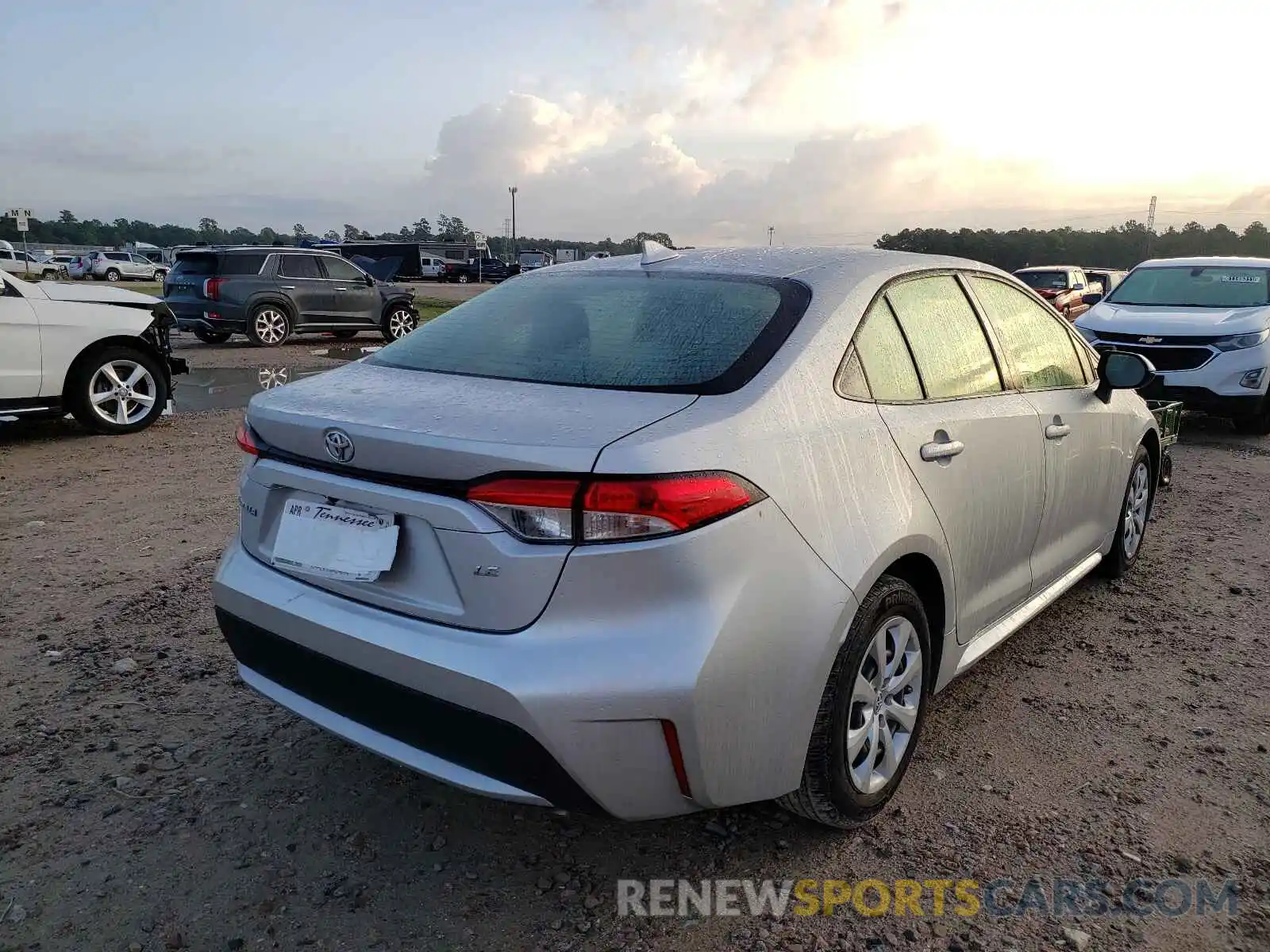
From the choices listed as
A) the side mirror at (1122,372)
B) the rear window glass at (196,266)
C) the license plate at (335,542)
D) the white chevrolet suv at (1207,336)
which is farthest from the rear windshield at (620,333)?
the rear window glass at (196,266)

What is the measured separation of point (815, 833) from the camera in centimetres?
267

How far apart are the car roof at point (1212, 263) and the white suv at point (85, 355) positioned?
9994mm

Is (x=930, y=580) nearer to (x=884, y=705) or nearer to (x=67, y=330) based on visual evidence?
(x=884, y=705)

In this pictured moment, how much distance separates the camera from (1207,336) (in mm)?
8727

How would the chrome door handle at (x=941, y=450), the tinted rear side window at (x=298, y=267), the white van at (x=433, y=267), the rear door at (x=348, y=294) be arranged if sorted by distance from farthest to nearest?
the white van at (x=433, y=267) → the rear door at (x=348, y=294) → the tinted rear side window at (x=298, y=267) → the chrome door handle at (x=941, y=450)

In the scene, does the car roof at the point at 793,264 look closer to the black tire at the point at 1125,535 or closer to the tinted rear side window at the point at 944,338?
the tinted rear side window at the point at 944,338

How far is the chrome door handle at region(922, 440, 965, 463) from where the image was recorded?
275cm

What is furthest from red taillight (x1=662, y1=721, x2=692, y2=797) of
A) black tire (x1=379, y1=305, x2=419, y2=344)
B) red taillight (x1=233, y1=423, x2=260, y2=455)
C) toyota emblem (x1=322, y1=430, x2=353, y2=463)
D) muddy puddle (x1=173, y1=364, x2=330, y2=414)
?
black tire (x1=379, y1=305, x2=419, y2=344)

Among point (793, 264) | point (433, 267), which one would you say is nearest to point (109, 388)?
point (793, 264)

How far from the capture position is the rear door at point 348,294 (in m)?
16.5

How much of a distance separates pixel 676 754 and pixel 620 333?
4.01 feet

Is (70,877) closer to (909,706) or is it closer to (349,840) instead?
(349,840)

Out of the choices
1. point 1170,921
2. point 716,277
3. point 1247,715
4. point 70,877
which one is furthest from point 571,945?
point 1247,715

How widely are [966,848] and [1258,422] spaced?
28.2 feet
